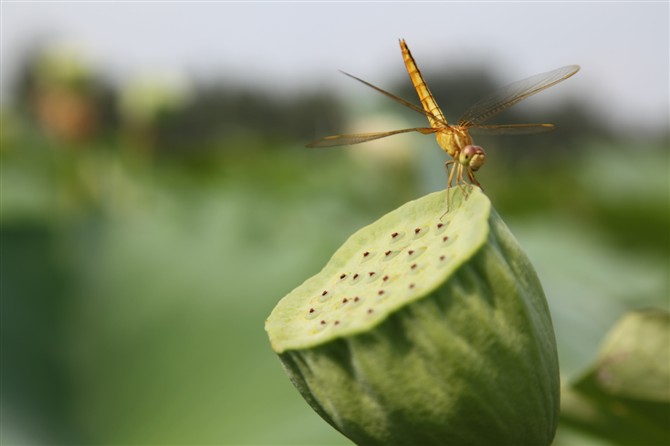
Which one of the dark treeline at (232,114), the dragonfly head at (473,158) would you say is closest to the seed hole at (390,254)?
the dragonfly head at (473,158)

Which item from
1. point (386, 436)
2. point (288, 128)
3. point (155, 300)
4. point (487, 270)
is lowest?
point (288, 128)

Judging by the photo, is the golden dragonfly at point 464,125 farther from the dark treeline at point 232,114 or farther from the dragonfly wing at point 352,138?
the dark treeline at point 232,114

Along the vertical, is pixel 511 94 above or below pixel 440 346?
above

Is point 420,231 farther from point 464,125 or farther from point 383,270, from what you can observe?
point 464,125

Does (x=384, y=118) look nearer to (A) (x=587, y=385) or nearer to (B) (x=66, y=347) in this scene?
(B) (x=66, y=347)

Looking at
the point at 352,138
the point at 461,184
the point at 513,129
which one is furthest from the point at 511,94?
the point at 461,184

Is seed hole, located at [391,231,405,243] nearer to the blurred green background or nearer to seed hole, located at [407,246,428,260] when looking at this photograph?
seed hole, located at [407,246,428,260]

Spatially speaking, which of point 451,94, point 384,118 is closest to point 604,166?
point 384,118
